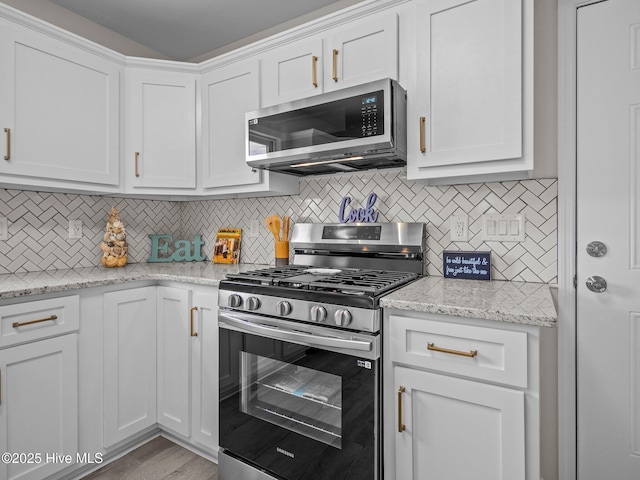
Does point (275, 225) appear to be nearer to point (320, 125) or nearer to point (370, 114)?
point (320, 125)

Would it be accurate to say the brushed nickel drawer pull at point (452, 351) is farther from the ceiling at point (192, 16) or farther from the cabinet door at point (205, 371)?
the ceiling at point (192, 16)

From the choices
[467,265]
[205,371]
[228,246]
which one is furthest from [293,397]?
[228,246]

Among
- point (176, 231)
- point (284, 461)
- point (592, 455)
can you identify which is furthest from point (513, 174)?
point (176, 231)

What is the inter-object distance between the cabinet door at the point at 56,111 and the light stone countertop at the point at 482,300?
1.88 m

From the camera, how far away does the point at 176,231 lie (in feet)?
9.70

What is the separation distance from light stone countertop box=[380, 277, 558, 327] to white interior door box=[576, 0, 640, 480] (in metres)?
0.27

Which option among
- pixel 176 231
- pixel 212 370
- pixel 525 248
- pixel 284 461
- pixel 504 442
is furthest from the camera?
pixel 176 231

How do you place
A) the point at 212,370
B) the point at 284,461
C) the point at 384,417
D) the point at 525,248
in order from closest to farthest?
the point at 384,417 → the point at 284,461 → the point at 525,248 → the point at 212,370

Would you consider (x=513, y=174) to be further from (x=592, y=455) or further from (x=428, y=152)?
(x=592, y=455)

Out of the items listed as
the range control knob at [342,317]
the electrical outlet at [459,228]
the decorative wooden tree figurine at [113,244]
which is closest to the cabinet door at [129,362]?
the decorative wooden tree figurine at [113,244]

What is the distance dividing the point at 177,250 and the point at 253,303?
1.39 meters

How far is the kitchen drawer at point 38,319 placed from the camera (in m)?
1.51

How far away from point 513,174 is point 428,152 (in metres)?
0.37

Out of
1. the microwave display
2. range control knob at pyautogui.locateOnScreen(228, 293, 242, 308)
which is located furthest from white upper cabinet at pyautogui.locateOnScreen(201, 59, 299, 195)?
range control knob at pyautogui.locateOnScreen(228, 293, 242, 308)
